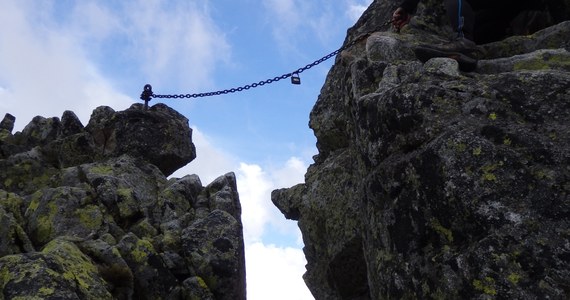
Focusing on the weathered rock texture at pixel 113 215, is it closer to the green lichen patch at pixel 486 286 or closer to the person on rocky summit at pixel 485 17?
the green lichen patch at pixel 486 286

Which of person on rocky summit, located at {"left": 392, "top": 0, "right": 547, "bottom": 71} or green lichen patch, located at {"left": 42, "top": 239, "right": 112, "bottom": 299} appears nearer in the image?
green lichen patch, located at {"left": 42, "top": 239, "right": 112, "bottom": 299}

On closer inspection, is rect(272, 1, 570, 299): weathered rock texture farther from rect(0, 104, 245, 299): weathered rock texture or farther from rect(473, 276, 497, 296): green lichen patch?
rect(0, 104, 245, 299): weathered rock texture

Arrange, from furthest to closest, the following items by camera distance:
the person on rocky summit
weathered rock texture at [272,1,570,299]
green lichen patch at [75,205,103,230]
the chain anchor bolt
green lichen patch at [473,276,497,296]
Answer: the chain anchor bolt
green lichen patch at [75,205,103,230]
the person on rocky summit
weathered rock texture at [272,1,570,299]
green lichen patch at [473,276,497,296]

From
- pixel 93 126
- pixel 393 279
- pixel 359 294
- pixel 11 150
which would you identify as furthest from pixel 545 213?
pixel 11 150

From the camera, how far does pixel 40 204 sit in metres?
17.0

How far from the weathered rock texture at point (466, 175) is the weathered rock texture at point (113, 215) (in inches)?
233

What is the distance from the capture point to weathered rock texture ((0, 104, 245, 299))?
12555 mm

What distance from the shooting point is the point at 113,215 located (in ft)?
57.9

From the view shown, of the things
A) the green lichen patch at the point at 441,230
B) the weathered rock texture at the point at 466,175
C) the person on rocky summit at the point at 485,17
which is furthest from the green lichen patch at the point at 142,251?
the person on rocky summit at the point at 485,17

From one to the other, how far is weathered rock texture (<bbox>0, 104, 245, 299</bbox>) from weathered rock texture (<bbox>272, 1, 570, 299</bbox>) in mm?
5916

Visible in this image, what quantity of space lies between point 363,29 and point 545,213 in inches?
507

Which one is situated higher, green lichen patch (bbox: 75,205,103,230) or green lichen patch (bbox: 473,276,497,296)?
green lichen patch (bbox: 75,205,103,230)

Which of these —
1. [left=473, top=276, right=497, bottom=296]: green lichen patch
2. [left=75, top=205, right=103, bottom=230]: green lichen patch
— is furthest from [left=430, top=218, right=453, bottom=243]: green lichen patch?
[left=75, top=205, right=103, bottom=230]: green lichen patch

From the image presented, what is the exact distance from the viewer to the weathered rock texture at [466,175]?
8.27 metres
